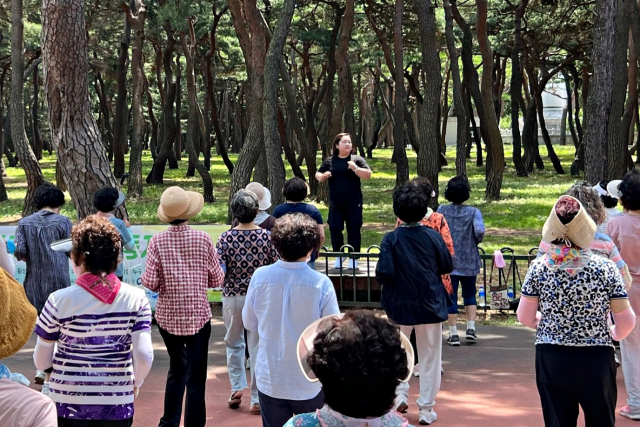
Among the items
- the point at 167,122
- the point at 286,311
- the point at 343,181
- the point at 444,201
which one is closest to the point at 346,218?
the point at 343,181

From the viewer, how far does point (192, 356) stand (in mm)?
5848

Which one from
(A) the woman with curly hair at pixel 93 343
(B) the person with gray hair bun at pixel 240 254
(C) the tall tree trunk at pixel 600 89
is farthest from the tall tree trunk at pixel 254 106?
(A) the woman with curly hair at pixel 93 343

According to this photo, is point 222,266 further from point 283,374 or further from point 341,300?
point 341,300

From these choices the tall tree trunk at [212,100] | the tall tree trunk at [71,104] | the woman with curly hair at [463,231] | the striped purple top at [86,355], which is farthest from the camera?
the tall tree trunk at [212,100]

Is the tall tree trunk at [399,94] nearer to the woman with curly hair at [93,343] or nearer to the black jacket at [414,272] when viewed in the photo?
the black jacket at [414,272]

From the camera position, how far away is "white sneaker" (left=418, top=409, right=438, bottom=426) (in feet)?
20.9

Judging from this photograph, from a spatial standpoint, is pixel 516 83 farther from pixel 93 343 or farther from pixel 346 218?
pixel 93 343

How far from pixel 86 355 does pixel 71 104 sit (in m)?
6.37

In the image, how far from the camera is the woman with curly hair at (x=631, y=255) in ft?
20.3

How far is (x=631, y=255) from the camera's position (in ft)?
20.5

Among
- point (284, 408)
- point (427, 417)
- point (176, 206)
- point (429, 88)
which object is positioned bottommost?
point (427, 417)

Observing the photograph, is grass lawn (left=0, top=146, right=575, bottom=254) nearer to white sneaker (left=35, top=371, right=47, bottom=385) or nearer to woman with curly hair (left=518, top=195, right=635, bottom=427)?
white sneaker (left=35, top=371, right=47, bottom=385)

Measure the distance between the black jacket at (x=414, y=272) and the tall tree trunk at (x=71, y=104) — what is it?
4819mm

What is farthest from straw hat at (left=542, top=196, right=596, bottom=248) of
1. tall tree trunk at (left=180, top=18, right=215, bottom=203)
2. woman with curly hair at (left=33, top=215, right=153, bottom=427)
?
tall tree trunk at (left=180, top=18, right=215, bottom=203)
